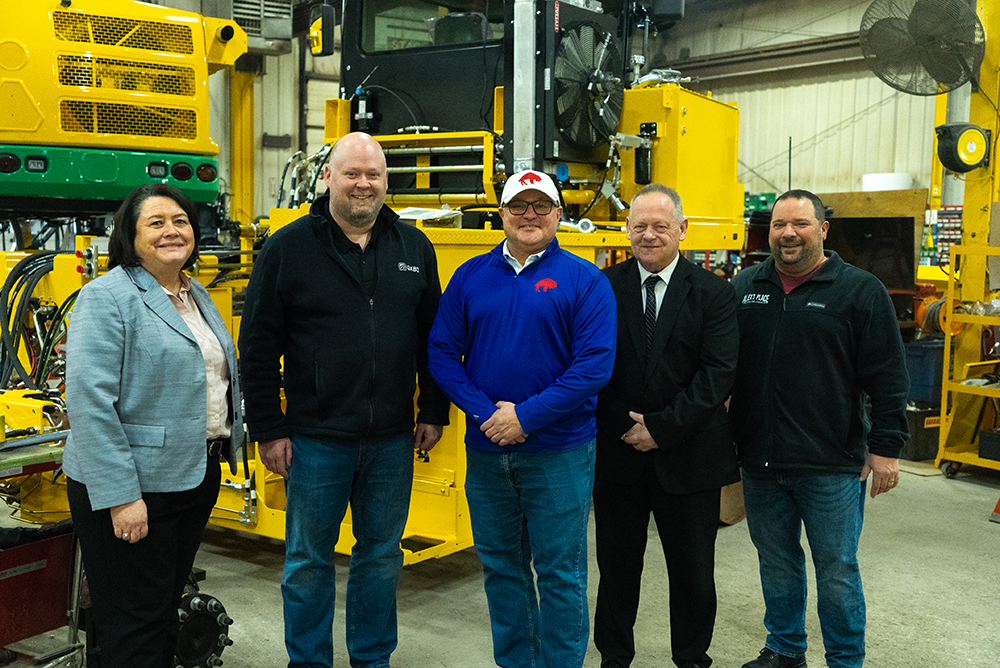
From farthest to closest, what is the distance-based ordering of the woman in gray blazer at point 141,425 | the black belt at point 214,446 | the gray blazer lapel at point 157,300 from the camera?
the black belt at point 214,446 → the gray blazer lapel at point 157,300 → the woman in gray blazer at point 141,425

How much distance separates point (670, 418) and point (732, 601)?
149 cm

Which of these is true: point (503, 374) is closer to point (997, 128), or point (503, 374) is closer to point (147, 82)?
point (147, 82)

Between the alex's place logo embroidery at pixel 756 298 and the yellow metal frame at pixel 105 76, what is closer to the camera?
the alex's place logo embroidery at pixel 756 298

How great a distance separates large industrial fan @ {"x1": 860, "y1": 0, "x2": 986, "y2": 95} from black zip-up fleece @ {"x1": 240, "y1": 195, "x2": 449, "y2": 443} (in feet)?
13.9

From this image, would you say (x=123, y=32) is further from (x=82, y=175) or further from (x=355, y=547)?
(x=355, y=547)

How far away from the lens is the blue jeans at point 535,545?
256cm

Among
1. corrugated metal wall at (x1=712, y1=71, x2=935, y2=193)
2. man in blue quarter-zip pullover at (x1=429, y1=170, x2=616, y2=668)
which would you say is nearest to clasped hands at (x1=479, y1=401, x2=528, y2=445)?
man in blue quarter-zip pullover at (x1=429, y1=170, x2=616, y2=668)

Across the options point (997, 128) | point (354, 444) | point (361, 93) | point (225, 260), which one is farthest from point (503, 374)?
point (997, 128)

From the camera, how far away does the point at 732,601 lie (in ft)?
12.2

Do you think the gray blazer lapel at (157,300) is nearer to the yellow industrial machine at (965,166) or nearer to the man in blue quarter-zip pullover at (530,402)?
the man in blue quarter-zip pullover at (530,402)

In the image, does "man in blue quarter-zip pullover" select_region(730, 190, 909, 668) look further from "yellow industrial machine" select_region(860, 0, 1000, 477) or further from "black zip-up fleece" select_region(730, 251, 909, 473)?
"yellow industrial machine" select_region(860, 0, 1000, 477)

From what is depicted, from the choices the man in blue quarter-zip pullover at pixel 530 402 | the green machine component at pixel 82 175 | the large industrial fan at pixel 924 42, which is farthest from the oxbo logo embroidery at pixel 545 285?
the large industrial fan at pixel 924 42

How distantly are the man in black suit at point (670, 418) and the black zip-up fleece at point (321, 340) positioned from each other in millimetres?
692

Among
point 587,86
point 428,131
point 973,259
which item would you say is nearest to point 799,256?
point 587,86
